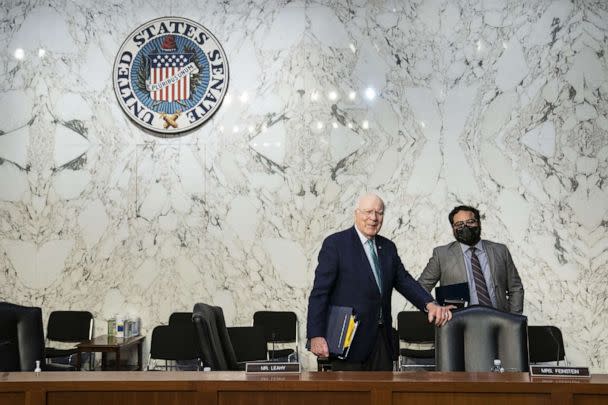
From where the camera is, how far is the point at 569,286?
6.32 meters

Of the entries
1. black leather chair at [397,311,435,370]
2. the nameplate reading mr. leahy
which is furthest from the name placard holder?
the nameplate reading mr. leahy

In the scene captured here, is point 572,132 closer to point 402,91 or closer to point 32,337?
point 402,91

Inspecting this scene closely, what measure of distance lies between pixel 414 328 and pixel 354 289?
269 cm

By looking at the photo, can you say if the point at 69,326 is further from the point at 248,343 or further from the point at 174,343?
the point at 248,343

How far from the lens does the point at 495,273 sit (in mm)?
4688

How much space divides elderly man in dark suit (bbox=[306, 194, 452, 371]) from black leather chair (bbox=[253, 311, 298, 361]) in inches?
105

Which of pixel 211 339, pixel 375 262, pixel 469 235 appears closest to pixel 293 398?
pixel 211 339

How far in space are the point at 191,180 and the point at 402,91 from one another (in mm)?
2171

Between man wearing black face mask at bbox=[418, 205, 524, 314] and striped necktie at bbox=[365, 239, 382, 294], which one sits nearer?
striped necktie at bbox=[365, 239, 382, 294]

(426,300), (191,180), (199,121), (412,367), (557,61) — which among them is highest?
(557,61)

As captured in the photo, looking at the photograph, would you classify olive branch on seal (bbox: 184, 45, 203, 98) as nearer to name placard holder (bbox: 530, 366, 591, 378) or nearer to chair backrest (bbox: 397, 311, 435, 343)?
chair backrest (bbox: 397, 311, 435, 343)

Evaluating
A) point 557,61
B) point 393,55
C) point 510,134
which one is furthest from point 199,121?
point 557,61

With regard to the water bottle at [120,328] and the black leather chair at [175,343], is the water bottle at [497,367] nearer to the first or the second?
the black leather chair at [175,343]

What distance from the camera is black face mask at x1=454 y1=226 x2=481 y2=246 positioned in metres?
4.79
